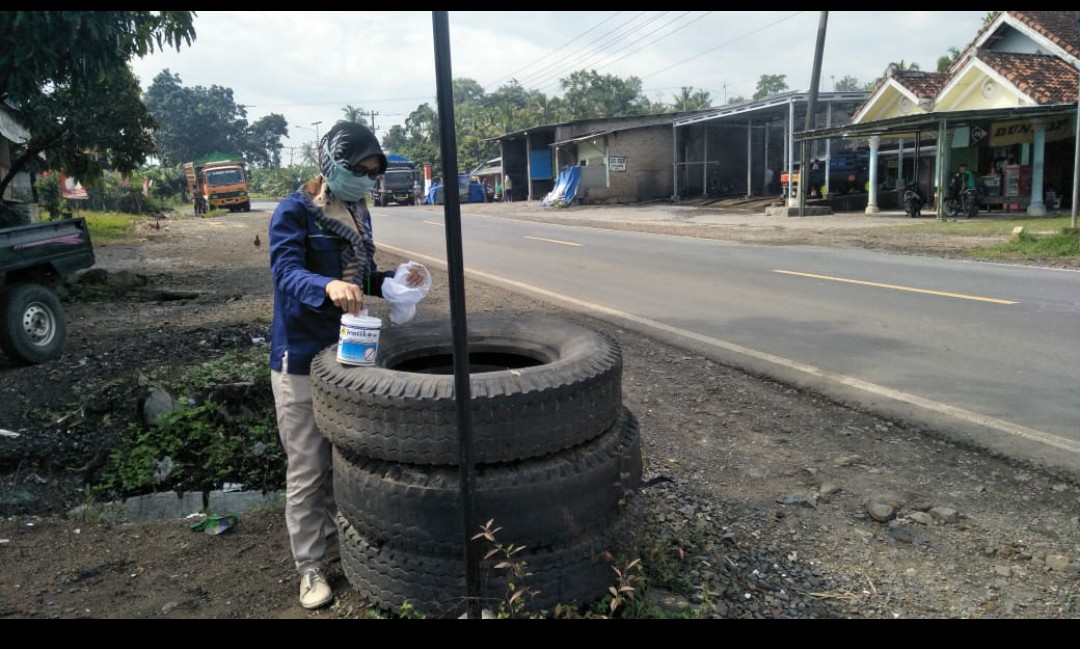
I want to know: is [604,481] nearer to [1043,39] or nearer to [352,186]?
[352,186]

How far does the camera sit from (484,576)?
8.18ft

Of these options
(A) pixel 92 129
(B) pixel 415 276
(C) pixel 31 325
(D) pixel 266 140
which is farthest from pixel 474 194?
(D) pixel 266 140

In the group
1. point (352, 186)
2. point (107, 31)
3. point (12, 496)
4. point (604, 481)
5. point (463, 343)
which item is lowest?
point (12, 496)

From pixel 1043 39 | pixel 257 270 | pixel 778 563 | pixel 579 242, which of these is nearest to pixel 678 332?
pixel 778 563

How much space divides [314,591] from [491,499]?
89cm

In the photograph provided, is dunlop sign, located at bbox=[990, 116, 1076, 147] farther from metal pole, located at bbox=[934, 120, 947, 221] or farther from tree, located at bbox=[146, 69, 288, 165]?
tree, located at bbox=[146, 69, 288, 165]

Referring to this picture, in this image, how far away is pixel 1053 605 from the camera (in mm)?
2713

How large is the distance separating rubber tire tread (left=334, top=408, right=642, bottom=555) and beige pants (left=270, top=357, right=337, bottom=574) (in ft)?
1.48

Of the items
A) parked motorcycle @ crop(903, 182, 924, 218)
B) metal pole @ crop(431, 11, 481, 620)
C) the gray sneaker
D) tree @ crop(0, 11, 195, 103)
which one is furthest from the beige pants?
parked motorcycle @ crop(903, 182, 924, 218)

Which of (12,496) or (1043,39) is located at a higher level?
(1043,39)

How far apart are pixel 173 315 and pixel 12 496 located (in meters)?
4.65

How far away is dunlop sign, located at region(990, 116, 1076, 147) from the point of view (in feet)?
68.9

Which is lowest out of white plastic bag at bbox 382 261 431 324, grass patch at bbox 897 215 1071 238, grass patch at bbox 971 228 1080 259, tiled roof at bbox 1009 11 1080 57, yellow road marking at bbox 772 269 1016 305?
yellow road marking at bbox 772 269 1016 305

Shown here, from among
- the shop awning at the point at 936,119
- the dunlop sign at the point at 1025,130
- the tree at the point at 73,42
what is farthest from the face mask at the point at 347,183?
the dunlop sign at the point at 1025,130
